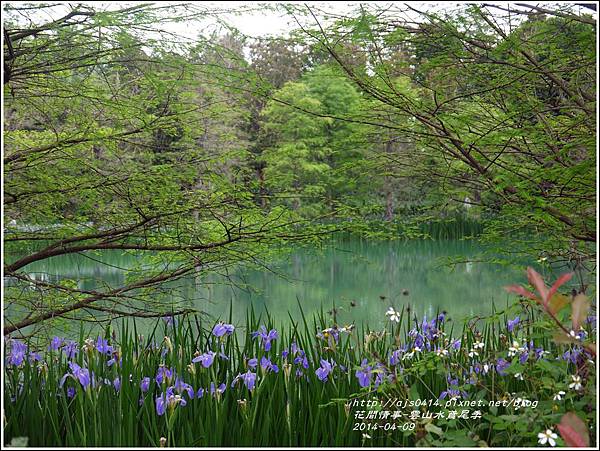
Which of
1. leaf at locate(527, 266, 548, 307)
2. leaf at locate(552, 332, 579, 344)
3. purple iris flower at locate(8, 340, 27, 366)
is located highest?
leaf at locate(527, 266, 548, 307)

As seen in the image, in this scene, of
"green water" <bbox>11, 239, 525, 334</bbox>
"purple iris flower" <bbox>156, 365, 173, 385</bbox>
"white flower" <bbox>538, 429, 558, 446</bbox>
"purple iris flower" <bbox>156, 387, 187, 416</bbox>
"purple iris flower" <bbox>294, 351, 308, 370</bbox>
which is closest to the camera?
"white flower" <bbox>538, 429, 558, 446</bbox>

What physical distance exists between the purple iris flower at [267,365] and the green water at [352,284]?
12.4 feet

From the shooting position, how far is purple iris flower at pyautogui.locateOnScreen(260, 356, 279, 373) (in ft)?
7.63

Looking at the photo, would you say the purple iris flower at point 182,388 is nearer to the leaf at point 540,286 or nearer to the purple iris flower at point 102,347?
the purple iris flower at point 102,347

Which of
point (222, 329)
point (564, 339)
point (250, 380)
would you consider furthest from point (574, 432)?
point (222, 329)

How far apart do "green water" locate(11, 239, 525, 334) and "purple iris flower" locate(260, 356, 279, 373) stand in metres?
3.78

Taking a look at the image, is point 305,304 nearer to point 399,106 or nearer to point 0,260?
point 399,106

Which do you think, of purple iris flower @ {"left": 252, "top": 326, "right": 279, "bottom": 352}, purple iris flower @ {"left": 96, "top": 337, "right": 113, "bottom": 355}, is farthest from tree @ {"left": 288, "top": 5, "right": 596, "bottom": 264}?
purple iris flower @ {"left": 96, "top": 337, "right": 113, "bottom": 355}

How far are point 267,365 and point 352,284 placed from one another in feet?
25.6

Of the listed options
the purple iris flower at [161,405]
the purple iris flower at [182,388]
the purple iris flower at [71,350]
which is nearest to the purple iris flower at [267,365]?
the purple iris flower at [182,388]

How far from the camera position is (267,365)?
239 centimetres

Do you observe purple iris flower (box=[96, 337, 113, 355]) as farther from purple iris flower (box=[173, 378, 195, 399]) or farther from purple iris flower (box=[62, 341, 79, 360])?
purple iris flower (box=[173, 378, 195, 399])

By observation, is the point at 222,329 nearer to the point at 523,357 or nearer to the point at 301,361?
the point at 301,361

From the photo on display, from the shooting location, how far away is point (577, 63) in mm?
2641
